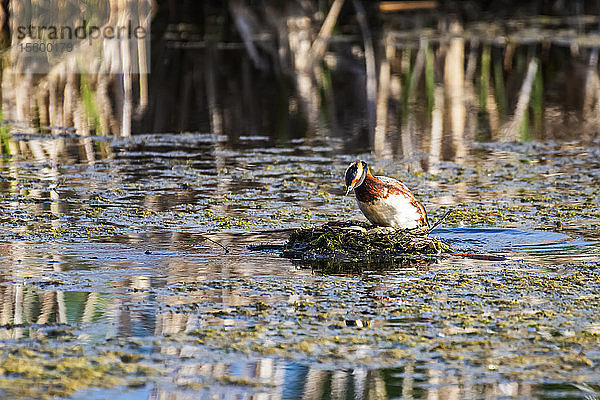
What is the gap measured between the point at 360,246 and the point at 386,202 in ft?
1.20

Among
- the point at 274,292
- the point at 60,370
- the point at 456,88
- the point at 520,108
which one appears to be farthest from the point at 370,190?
the point at 456,88

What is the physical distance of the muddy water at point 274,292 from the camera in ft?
15.1

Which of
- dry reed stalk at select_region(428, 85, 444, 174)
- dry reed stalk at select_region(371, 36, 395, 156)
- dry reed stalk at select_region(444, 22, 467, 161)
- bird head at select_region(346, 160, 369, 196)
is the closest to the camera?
bird head at select_region(346, 160, 369, 196)

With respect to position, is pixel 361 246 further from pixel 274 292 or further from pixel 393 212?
pixel 274 292

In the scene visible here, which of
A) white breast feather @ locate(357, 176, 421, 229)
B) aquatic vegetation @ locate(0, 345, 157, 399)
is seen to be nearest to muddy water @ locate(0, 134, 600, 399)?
aquatic vegetation @ locate(0, 345, 157, 399)

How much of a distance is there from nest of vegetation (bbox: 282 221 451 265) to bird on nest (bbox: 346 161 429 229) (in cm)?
22

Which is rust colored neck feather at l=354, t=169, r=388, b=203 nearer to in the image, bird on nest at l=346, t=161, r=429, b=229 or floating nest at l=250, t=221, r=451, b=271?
bird on nest at l=346, t=161, r=429, b=229

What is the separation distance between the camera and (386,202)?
7.06 m

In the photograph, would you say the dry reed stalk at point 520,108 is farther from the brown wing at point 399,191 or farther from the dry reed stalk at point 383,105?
the brown wing at point 399,191

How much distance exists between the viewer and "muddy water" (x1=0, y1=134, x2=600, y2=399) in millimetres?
4594

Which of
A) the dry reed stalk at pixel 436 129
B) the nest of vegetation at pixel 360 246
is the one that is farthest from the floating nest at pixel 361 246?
the dry reed stalk at pixel 436 129

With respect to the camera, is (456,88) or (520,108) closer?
(520,108)

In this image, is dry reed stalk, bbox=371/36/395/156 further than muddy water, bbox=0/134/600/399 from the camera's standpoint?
Yes

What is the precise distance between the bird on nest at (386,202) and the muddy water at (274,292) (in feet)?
1.18
